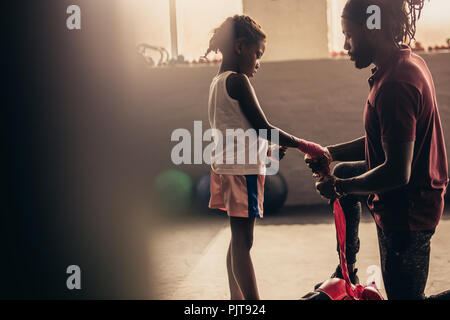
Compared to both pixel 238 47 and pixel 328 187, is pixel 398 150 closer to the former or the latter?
pixel 328 187

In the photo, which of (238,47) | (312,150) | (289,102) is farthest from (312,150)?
(289,102)

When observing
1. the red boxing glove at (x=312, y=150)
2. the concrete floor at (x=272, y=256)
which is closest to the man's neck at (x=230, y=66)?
the red boxing glove at (x=312, y=150)

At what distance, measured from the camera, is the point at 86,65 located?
1.85 m

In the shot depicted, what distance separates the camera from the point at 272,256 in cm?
448

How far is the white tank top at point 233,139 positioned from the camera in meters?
2.59

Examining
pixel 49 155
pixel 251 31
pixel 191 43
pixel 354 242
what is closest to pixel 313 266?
pixel 354 242

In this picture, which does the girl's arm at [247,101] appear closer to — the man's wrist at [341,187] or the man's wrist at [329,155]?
the man's wrist at [329,155]

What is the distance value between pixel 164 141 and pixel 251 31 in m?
4.64

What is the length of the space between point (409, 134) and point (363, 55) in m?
0.41

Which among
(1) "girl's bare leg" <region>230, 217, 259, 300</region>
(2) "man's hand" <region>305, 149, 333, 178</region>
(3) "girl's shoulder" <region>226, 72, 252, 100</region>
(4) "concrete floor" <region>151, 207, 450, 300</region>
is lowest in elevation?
(4) "concrete floor" <region>151, 207, 450, 300</region>

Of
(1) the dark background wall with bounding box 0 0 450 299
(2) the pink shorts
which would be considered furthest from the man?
(1) the dark background wall with bounding box 0 0 450 299

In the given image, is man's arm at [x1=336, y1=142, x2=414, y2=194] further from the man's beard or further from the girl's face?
the girl's face

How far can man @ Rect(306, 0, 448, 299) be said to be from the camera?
206 cm
